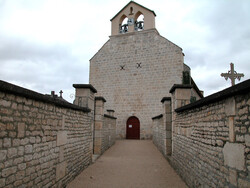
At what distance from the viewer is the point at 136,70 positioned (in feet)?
55.2

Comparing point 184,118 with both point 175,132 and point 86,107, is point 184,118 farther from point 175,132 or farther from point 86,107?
point 86,107

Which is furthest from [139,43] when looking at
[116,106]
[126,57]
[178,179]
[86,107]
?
[178,179]

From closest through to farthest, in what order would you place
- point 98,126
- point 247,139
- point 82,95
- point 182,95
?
point 247,139, point 182,95, point 82,95, point 98,126

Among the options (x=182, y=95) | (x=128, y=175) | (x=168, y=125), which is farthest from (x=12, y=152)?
(x=168, y=125)

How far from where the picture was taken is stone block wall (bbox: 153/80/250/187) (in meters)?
2.33

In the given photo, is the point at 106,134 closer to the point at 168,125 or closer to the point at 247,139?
Answer: the point at 168,125

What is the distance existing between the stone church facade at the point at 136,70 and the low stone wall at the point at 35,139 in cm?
1100

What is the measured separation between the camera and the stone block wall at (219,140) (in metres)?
2.33

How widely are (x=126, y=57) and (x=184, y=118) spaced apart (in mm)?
12681

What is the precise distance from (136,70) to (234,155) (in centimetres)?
1458

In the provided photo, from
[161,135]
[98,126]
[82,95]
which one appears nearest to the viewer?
[82,95]

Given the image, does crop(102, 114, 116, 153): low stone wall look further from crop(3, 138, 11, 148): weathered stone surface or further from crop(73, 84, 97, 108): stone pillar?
crop(3, 138, 11, 148): weathered stone surface

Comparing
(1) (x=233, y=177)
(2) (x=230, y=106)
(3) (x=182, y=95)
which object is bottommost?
(1) (x=233, y=177)

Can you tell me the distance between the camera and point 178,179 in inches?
205
